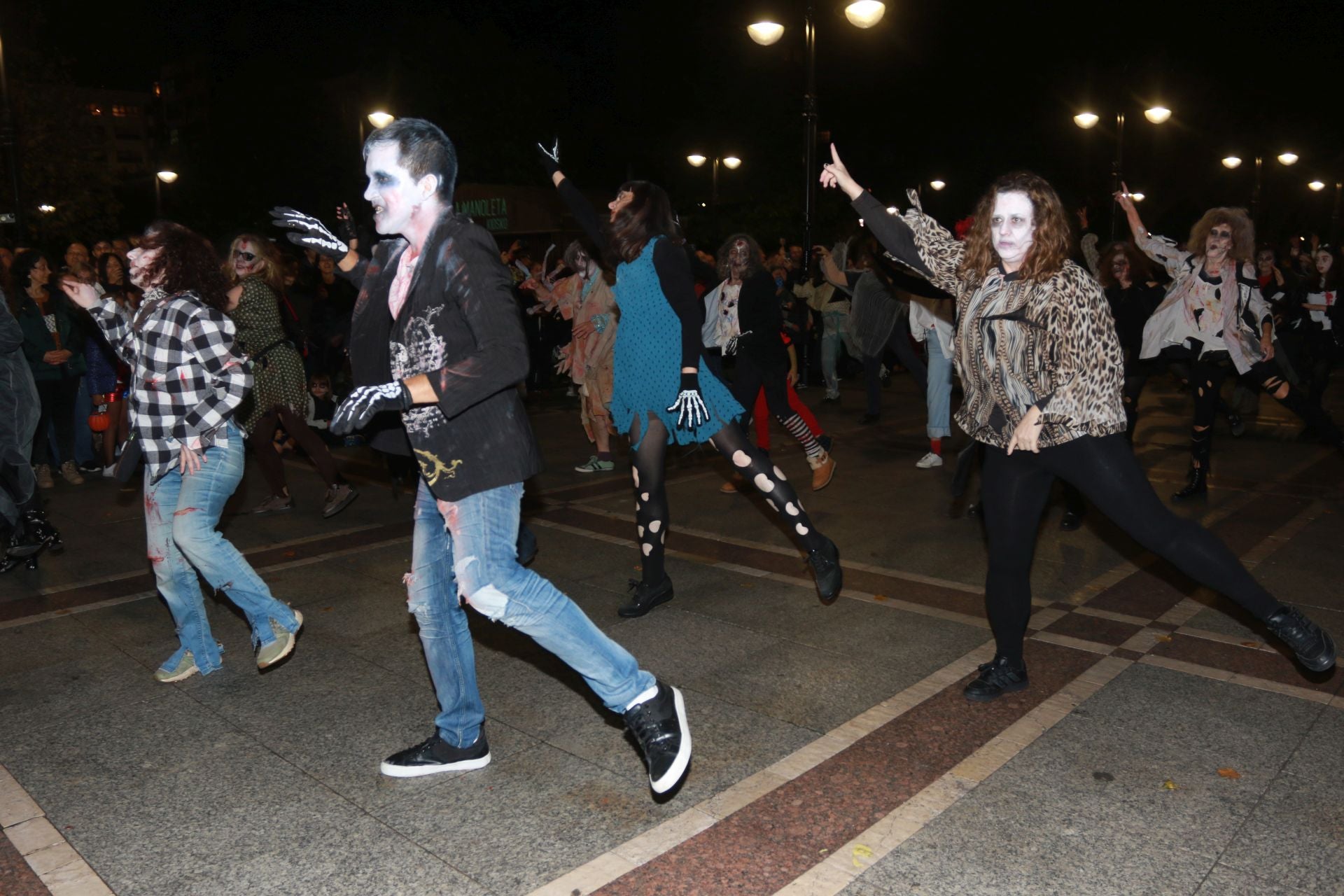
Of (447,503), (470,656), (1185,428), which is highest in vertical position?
(447,503)

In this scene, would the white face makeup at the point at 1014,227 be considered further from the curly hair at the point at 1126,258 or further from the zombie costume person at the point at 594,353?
the zombie costume person at the point at 594,353

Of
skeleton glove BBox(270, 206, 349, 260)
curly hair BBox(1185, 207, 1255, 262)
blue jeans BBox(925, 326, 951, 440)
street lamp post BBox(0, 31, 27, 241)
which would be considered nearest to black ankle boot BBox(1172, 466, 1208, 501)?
curly hair BBox(1185, 207, 1255, 262)

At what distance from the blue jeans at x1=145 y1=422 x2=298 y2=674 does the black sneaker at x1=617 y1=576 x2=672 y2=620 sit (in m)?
1.51

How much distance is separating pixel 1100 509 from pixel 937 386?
485 cm

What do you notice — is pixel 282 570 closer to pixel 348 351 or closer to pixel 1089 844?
pixel 348 351

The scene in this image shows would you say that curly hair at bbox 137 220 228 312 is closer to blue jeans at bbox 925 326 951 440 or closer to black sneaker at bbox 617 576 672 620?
black sneaker at bbox 617 576 672 620

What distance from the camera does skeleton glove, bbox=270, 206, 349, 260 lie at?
143 inches

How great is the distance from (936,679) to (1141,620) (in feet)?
4.25

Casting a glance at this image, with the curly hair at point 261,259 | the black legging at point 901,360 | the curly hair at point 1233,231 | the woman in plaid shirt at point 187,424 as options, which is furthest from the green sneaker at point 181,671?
the curly hair at point 1233,231

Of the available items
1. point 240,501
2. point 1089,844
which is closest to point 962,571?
point 1089,844

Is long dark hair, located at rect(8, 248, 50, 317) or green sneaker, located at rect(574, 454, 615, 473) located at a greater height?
long dark hair, located at rect(8, 248, 50, 317)

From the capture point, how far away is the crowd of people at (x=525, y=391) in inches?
121

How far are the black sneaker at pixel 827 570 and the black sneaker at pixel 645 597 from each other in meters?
0.74

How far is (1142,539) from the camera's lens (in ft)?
12.3
